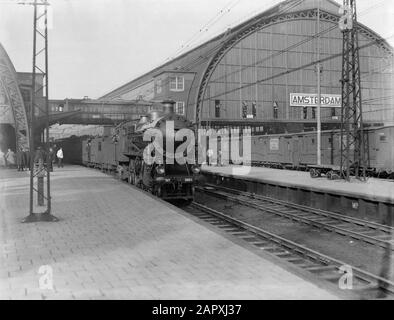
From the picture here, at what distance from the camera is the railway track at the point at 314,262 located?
23.3ft

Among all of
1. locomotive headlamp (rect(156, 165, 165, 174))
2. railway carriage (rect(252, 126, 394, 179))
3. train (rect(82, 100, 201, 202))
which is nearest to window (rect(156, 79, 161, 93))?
railway carriage (rect(252, 126, 394, 179))

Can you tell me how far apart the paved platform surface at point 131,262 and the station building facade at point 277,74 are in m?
30.1

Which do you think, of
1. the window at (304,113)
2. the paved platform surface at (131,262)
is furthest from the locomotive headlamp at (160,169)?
the window at (304,113)

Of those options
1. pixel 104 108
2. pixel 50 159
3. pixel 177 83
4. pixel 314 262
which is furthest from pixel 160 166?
pixel 177 83

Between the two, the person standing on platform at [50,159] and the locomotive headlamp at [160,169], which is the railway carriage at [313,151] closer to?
the locomotive headlamp at [160,169]

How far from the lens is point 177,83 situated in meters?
48.9

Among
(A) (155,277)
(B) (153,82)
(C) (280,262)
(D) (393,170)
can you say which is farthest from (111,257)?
(B) (153,82)

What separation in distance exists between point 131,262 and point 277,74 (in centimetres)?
3707

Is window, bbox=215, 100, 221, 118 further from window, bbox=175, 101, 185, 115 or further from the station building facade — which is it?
window, bbox=175, 101, 185, 115

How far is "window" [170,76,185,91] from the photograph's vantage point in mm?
48691

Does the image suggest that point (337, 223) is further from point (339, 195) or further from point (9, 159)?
point (9, 159)

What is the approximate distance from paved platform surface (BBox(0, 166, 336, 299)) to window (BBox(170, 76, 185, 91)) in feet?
125

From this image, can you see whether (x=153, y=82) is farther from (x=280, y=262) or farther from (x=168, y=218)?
(x=280, y=262)

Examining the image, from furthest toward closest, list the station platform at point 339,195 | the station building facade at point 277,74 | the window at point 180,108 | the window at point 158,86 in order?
the window at point 158,86
the window at point 180,108
the station building facade at point 277,74
the station platform at point 339,195
